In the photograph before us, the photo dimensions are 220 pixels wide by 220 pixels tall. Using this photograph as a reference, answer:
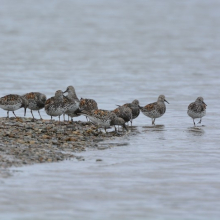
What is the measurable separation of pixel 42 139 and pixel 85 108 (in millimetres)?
3265

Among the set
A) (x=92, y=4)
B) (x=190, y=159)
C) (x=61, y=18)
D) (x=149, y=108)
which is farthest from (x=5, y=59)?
(x=92, y=4)

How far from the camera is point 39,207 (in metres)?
10.6

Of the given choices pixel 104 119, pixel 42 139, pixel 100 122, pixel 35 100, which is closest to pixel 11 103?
pixel 35 100

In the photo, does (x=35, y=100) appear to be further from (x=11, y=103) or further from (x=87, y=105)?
(x=87, y=105)

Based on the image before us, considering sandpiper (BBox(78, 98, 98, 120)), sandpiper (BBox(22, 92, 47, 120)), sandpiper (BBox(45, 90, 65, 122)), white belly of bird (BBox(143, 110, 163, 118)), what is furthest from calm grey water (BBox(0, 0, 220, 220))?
sandpiper (BBox(22, 92, 47, 120))

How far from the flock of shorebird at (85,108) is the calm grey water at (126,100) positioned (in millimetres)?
473

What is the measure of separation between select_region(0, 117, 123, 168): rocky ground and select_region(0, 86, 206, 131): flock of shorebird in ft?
1.03

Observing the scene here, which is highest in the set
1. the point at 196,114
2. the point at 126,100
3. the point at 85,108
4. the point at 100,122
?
the point at 126,100

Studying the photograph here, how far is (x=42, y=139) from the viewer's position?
15.0m

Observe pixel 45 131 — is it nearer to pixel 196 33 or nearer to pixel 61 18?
pixel 196 33

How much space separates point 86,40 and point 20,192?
40.6m

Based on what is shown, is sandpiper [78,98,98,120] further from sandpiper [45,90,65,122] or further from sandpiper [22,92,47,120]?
sandpiper [22,92,47,120]

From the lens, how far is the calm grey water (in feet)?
35.7

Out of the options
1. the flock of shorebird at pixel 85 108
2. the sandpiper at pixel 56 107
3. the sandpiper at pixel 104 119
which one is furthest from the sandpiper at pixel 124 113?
the sandpiper at pixel 56 107
